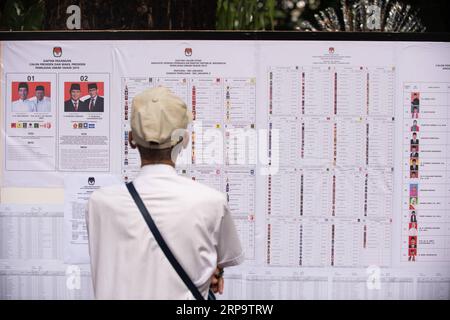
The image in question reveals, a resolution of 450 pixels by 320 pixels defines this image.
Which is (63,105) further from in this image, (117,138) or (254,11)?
(254,11)

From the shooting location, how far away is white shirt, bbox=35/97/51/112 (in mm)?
3916

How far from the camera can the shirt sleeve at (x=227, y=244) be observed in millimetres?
2680

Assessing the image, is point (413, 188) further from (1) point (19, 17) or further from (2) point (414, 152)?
(1) point (19, 17)

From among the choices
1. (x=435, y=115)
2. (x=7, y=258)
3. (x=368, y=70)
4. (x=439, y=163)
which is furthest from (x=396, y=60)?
(x=7, y=258)

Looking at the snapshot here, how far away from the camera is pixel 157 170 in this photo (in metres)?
2.63

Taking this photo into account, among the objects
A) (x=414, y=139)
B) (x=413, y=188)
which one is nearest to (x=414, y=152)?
(x=414, y=139)

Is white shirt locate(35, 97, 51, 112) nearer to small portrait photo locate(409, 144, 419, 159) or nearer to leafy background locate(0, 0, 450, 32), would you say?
leafy background locate(0, 0, 450, 32)

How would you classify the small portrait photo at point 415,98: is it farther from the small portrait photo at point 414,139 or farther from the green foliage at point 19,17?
the green foliage at point 19,17

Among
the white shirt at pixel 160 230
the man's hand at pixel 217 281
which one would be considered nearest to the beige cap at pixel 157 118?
the white shirt at pixel 160 230

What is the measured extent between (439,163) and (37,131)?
2679 mm

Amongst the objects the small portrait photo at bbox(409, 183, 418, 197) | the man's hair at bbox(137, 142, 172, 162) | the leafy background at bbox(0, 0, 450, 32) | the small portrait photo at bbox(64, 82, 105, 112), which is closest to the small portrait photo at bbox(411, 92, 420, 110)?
the small portrait photo at bbox(409, 183, 418, 197)

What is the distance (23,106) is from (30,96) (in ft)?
0.27

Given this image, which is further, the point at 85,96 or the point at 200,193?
the point at 85,96

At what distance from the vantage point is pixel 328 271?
3848 millimetres
